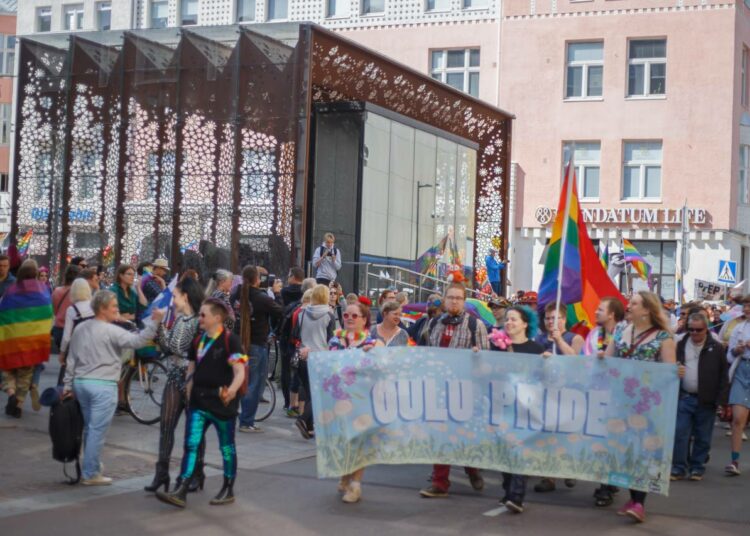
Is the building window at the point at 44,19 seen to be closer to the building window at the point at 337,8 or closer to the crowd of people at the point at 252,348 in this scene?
the building window at the point at 337,8

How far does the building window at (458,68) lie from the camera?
4322 cm

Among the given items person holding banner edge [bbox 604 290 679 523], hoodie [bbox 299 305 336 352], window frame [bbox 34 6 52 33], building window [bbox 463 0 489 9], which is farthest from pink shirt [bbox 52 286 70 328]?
window frame [bbox 34 6 52 33]

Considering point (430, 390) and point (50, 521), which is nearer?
point (50, 521)

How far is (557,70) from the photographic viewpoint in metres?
41.8

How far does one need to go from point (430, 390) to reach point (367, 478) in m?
1.62

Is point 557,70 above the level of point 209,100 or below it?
above

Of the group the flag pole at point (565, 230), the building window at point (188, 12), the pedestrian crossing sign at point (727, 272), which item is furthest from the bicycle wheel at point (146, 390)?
the building window at point (188, 12)

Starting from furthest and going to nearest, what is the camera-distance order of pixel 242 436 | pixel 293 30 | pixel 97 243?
pixel 97 243 → pixel 293 30 → pixel 242 436

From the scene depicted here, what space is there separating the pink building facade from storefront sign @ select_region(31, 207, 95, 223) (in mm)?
22558

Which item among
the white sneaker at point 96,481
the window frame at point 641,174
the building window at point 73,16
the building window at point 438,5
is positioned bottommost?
the white sneaker at point 96,481

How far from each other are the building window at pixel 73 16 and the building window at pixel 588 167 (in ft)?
70.2

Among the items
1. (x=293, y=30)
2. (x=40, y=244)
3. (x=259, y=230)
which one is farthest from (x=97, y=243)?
(x=293, y=30)

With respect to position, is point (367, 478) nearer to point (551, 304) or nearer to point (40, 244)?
point (551, 304)

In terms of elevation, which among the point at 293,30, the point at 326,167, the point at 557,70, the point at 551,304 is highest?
the point at 557,70
